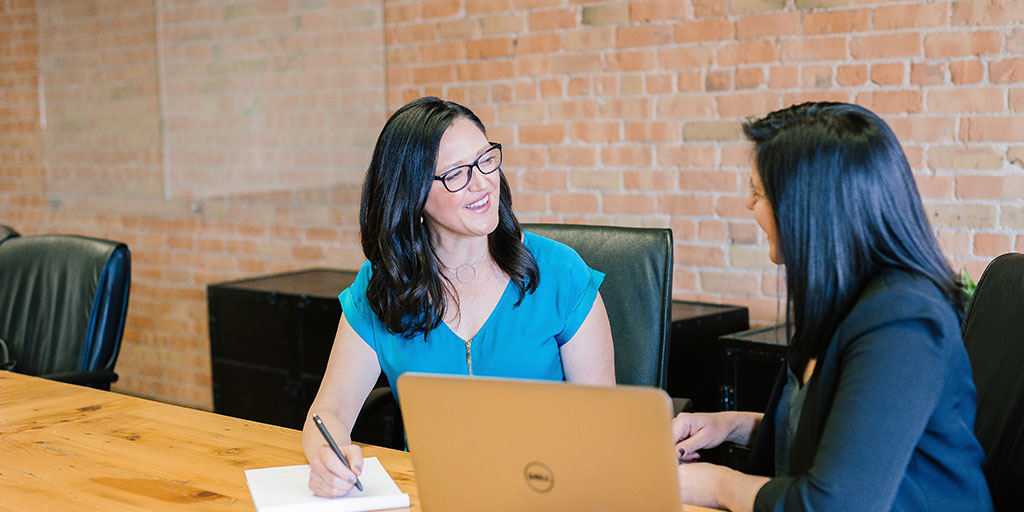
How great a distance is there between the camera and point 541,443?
1.12 m

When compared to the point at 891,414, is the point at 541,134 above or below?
above

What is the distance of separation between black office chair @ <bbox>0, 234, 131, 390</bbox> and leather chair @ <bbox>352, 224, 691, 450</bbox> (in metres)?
0.99

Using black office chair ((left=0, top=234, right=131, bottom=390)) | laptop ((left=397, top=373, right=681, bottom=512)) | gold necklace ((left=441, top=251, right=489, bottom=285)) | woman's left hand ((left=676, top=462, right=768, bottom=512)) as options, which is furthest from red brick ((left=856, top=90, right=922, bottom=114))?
black office chair ((left=0, top=234, right=131, bottom=390))

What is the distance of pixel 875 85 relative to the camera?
267 centimetres

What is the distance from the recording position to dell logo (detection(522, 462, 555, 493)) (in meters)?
1.13

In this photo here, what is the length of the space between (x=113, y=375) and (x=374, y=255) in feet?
3.66

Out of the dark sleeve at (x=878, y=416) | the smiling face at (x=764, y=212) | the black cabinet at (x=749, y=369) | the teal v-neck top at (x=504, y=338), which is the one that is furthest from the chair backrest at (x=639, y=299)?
the dark sleeve at (x=878, y=416)

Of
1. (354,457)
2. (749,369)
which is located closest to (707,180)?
(749,369)

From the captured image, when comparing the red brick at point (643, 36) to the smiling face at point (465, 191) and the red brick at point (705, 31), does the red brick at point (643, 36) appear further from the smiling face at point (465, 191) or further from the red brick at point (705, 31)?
the smiling face at point (465, 191)

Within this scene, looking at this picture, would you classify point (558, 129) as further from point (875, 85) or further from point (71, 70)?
point (71, 70)

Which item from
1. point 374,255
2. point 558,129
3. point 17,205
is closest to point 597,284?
point 374,255

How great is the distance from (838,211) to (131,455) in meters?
1.21

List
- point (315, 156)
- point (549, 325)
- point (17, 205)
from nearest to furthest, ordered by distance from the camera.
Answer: point (549, 325), point (315, 156), point (17, 205)

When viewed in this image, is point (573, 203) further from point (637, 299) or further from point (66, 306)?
point (66, 306)
